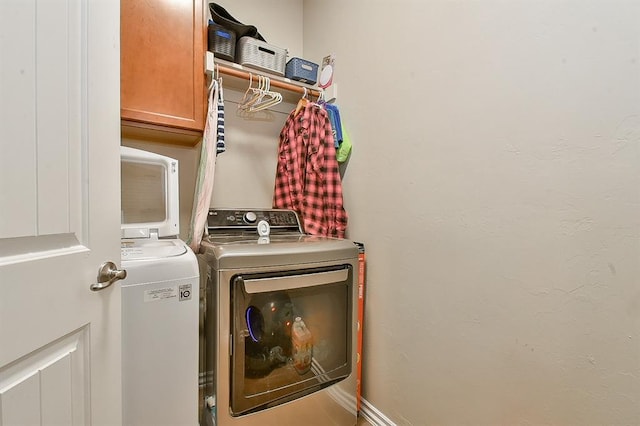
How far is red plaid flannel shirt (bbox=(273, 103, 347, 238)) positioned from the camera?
1701 mm

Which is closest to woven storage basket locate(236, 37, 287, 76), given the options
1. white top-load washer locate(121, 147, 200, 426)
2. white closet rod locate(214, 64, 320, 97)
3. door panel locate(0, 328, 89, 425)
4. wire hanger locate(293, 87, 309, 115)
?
white closet rod locate(214, 64, 320, 97)

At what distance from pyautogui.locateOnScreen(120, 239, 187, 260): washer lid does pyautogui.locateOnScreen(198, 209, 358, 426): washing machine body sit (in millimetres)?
129

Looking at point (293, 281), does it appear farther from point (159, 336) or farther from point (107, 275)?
point (107, 275)

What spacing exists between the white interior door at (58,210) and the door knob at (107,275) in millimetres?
16

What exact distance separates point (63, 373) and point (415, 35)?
1669 mm

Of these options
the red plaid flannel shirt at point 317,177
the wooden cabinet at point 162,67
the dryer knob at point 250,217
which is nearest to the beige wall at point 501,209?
the red plaid flannel shirt at point 317,177

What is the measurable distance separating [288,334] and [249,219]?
0.65 metres

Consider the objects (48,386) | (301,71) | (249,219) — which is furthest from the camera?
(301,71)

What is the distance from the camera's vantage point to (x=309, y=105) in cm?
176

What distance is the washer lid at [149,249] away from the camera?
3.24ft

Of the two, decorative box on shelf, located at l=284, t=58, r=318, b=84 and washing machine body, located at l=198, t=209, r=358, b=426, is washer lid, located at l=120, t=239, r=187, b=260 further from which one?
decorative box on shelf, located at l=284, t=58, r=318, b=84

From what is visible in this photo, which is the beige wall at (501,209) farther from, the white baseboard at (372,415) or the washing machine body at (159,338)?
the washing machine body at (159,338)

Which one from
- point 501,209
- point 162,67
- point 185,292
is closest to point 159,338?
point 185,292

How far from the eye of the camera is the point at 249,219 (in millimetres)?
1649
